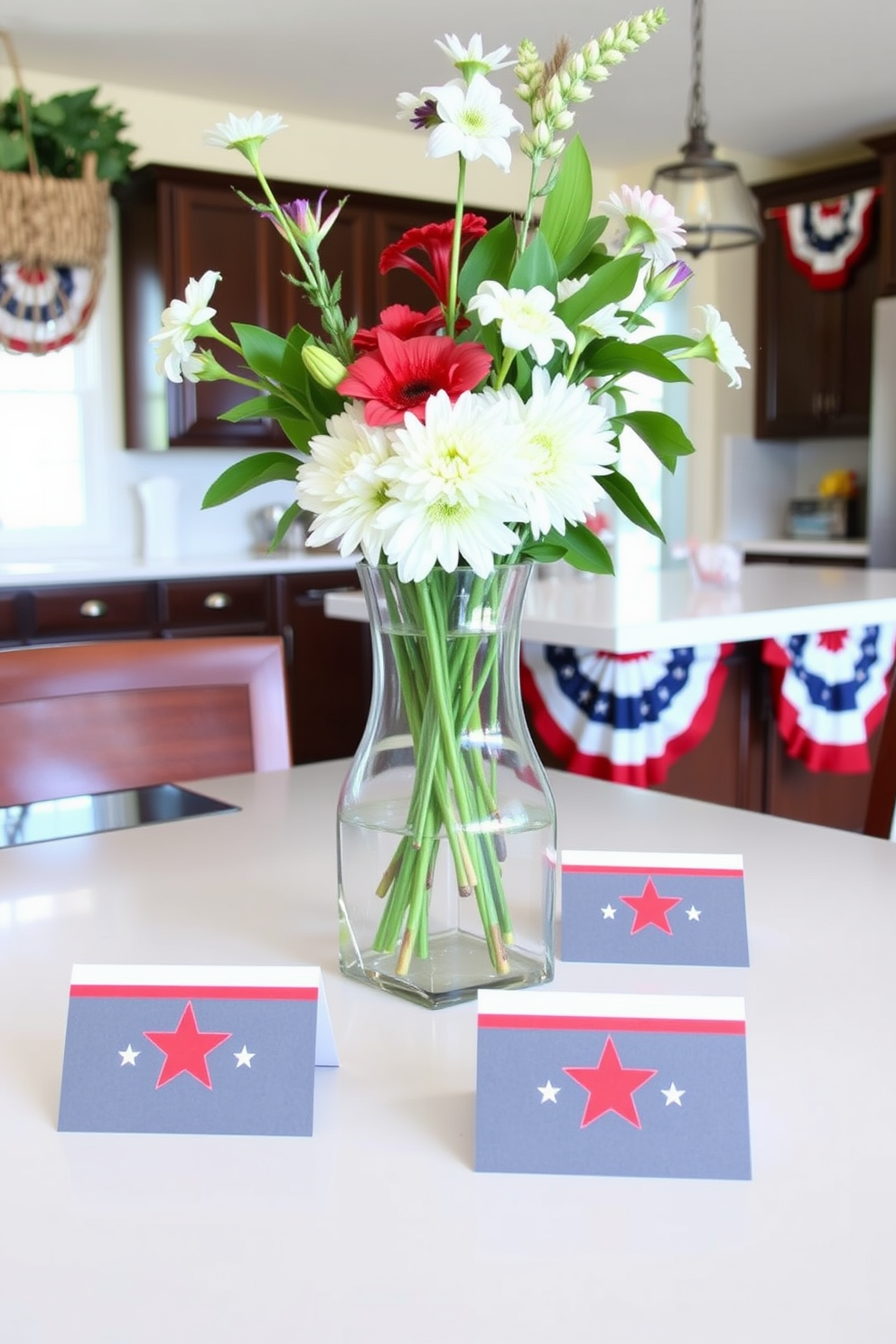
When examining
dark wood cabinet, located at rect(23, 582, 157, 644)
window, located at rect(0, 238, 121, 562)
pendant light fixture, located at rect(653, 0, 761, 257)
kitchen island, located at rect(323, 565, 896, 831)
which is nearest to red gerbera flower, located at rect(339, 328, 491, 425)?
kitchen island, located at rect(323, 565, 896, 831)

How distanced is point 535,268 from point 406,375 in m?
0.09

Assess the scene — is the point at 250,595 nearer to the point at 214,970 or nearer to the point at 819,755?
Result: the point at 819,755

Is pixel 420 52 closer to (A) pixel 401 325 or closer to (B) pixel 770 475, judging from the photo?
(B) pixel 770 475

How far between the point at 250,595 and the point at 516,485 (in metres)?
3.40

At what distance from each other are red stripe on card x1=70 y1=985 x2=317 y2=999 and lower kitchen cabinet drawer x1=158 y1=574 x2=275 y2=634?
128 inches

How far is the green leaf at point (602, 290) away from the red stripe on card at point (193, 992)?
38 cm

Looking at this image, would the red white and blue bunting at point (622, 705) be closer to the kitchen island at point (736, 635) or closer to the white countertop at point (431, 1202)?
the kitchen island at point (736, 635)

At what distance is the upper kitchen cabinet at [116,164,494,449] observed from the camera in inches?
160

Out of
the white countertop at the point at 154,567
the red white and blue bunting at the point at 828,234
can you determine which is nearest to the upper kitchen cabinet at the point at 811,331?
the red white and blue bunting at the point at 828,234

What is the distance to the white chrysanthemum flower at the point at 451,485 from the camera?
2.14 ft

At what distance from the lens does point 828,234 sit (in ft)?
16.5

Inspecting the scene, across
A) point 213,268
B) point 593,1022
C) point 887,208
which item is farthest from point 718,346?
point 887,208

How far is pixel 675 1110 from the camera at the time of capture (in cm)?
58

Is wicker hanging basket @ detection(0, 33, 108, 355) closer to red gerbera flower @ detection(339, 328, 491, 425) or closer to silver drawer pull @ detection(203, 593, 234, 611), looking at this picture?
silver drawer pull @ detection(203, 593, 234, 611)
